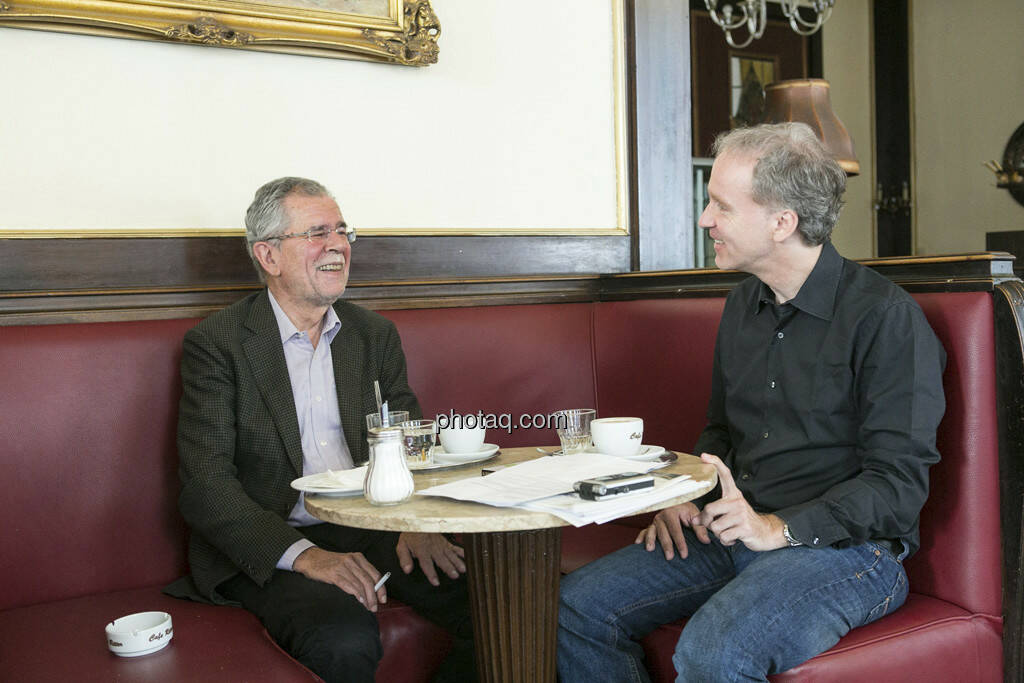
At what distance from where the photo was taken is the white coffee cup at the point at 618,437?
1.88m

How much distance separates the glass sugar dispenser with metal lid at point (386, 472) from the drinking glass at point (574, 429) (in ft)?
1.50

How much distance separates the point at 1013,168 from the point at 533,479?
209 inches

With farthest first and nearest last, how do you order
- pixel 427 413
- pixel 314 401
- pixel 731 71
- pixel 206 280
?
pixel 731 71, pixel 427 413, pixel 206 280, pixel 314 401

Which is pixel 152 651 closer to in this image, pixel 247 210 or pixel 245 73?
pixel 247 210

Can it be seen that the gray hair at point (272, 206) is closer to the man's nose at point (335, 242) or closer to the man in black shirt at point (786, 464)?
the man's nose at point (335, 242)

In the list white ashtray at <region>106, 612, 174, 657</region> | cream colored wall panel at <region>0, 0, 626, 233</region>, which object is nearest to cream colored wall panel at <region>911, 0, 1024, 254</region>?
cream colored wall panel at <region>0, 0, 626, 233</region>

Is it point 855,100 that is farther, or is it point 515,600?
point 855,100

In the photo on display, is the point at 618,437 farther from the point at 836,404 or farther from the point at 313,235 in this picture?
the point at 313,235

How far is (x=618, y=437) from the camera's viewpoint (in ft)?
6.17

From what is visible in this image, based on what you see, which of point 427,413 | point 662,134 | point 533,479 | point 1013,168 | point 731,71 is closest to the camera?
point 533,479

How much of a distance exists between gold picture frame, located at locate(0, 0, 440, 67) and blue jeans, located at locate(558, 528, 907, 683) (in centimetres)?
160

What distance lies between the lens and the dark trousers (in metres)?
1.92

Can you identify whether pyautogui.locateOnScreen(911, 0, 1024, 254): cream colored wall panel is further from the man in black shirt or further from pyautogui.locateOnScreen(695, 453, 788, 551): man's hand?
pyautogui.locateOnScreen(695, 453, 788, 551): man's hand

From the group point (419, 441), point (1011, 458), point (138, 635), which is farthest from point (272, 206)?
point (1011, 458)
